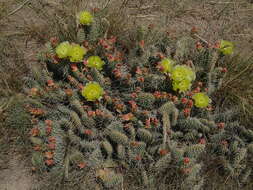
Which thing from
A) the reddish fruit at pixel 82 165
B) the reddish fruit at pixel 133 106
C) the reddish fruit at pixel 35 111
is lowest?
the reddish fruit at pixel 82 165

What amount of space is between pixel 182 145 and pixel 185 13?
149cm

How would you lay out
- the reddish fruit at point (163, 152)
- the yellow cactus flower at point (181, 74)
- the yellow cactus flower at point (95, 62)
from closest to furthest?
1. the reddish fruit at point (163, 152)
2. the yellow cactus flower at point (181, 74)
3. the yellow cactus flower at point (95, 62)

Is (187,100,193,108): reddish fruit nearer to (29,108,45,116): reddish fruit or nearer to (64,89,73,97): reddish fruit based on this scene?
(64,89,73,97): reddish fruit

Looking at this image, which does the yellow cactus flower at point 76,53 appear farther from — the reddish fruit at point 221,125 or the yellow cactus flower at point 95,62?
the reddish fruit at point 221,125

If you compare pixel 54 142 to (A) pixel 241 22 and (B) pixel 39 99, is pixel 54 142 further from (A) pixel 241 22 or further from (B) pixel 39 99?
(A) pixel 241 22

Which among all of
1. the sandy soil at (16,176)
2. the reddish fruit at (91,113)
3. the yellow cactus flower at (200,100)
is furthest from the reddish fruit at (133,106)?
the sandy soil at (16,176)

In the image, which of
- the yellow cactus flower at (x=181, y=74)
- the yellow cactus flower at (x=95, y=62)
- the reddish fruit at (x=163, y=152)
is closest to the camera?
the reddish fruit at (x=163, y=152)

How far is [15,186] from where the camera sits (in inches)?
87.7

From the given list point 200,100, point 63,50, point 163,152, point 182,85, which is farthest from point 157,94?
point 63,50

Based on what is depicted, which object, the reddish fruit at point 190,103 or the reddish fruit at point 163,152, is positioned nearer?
the reddish fruit at point 163,152

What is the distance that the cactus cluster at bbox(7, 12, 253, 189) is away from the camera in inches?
87.0

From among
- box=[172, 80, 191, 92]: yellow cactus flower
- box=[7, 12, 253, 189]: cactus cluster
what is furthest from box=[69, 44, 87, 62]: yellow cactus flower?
box=[172, 80, 191, 92]: yellow cactus flower

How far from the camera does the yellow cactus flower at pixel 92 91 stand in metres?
2.24

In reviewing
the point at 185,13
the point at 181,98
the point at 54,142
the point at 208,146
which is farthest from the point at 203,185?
the point at 185,13
